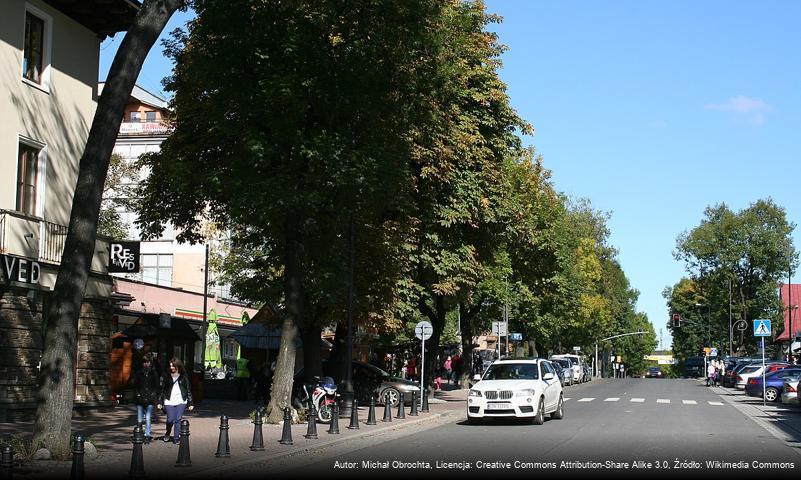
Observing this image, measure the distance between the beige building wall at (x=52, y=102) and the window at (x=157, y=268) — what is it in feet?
149

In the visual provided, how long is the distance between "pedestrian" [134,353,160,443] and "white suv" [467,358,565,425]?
29.6 ft

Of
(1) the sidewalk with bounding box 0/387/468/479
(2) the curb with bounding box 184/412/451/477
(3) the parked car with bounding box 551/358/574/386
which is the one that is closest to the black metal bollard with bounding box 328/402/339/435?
(1) the sidewalk with bounding box 0/387/468/479

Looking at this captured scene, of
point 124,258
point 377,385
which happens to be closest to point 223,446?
point 124,258

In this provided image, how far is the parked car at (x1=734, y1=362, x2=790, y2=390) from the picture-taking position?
139 ft

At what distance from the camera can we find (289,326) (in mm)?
22594

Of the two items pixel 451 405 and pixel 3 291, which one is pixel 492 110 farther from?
pixel 3 291

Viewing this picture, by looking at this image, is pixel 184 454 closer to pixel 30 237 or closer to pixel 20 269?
pixel 20 269

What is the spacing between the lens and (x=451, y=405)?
34781 millimetres

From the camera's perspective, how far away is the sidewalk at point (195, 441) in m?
13.6

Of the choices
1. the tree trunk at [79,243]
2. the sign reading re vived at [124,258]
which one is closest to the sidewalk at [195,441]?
the tree trunk at [79,243]

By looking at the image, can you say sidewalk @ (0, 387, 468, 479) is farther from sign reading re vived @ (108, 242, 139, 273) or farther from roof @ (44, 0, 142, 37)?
roof @ (44, 0, 142, 37)

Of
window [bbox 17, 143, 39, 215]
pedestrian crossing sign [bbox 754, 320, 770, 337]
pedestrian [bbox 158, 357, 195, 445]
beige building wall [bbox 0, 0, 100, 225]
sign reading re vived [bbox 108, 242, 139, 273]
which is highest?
beige building wall [bbox 0, 0, 100, 225]

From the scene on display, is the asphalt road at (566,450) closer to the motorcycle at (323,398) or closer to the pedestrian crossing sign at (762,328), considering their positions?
the motorcycle at (323,398)

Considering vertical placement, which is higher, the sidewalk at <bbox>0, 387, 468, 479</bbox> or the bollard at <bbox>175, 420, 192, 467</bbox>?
the bollard at <bbox>175, 420, 192, 467</bbox>
